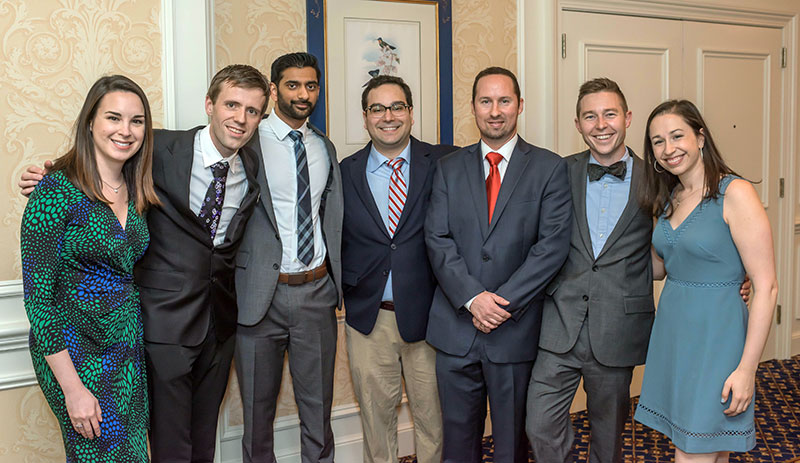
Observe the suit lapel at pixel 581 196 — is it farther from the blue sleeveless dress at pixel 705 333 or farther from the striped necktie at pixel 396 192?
the striped necktie at pixel 396 192

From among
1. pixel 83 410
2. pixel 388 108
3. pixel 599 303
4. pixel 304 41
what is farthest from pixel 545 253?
pixel 83 410

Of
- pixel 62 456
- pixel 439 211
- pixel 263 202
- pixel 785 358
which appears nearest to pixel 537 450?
pixel 439 211

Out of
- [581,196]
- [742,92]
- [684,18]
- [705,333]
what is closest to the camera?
[705,333]

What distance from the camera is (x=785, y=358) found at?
4.85 m

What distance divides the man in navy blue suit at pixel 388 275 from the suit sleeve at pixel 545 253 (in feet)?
1.36

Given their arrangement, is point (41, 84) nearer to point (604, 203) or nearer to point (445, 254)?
point (445, 254)

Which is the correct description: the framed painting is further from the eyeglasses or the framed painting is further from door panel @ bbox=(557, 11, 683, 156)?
door panel @ bbox=(557, 11, 683, 156)

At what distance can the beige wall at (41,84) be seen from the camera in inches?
93.1

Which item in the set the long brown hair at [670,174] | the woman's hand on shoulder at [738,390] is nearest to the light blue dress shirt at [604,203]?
the long brown hair at [670,174]

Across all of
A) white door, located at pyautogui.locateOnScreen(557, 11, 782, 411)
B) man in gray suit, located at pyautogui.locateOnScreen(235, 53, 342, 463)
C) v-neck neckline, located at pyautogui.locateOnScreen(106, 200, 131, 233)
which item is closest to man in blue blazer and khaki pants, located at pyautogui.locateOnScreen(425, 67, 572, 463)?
man in gray suit, located at pyautogui.locateOnScreen(235, 53, 342, 463)

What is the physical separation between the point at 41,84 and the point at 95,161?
0.60m

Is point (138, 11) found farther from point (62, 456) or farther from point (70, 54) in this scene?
point (62, 456)

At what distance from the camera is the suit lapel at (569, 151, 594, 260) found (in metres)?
2.52

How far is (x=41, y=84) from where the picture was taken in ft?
7.89
